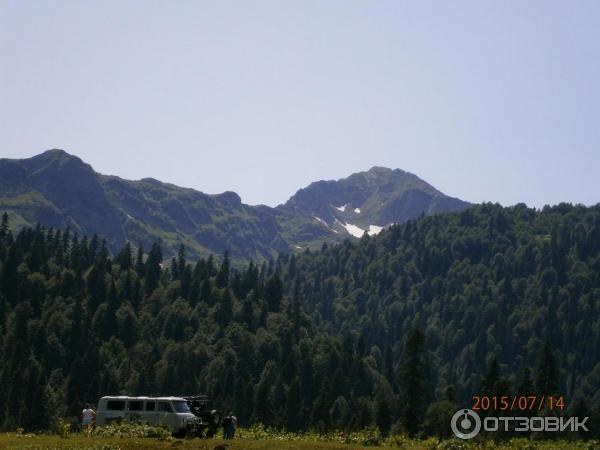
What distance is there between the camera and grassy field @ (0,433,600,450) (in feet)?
165

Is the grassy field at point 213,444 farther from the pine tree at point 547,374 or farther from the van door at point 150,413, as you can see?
the pine tree at point 547,374

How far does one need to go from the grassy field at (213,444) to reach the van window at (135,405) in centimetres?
519

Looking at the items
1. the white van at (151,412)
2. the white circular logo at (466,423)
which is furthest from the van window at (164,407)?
the white circular logo at (466,423)

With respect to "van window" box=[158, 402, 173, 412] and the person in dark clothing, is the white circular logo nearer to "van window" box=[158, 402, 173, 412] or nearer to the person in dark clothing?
the person in dark clothing

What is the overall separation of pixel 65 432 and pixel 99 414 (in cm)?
716

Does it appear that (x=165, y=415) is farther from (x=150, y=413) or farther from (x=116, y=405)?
(x=116, y=405)

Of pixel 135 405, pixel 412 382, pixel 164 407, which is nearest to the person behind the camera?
pixel 164 407

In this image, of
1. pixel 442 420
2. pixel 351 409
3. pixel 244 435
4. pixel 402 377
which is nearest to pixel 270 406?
pixel 351 409

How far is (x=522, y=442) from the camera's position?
185 feet

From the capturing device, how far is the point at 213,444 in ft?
169

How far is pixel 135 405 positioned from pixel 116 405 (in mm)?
1748

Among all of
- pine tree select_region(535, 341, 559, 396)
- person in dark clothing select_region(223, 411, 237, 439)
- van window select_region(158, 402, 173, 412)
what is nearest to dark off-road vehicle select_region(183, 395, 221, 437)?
van window select_region(158, 402, 173, 412)
